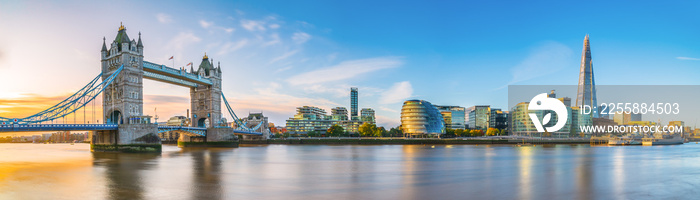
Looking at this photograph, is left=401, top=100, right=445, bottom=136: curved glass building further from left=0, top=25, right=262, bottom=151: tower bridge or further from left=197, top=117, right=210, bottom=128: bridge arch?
left=0, top=25, right=262, bottom=151: tower bridge

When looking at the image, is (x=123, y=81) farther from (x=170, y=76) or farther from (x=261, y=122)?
(x=261, y=122)

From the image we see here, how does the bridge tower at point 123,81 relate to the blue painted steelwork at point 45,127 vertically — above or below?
above

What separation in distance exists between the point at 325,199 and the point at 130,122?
153 feet

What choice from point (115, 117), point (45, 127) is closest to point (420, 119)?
point (115, 117)

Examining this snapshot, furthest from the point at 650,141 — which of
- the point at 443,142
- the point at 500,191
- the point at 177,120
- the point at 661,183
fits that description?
the point at 177,120

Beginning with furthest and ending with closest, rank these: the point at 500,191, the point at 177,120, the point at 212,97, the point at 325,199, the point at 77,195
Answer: the point at 177,120 → the point at 212,97 → the point at 500,191 → the point at 77,195 → the point at 325,199

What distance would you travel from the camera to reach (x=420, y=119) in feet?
484

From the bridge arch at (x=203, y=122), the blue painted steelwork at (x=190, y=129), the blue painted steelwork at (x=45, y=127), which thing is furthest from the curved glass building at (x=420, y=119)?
the blue painted steelwork at (x=45, y=127)

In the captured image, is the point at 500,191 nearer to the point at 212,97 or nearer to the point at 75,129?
the point at 75,129

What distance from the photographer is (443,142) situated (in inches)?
4392

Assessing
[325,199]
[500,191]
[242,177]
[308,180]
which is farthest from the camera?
[242,177]

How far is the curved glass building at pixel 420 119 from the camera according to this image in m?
147

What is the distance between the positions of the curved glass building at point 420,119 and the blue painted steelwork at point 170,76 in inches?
3305

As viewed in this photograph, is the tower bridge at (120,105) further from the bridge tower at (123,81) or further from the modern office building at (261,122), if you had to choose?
the modern office building at (261,122)
